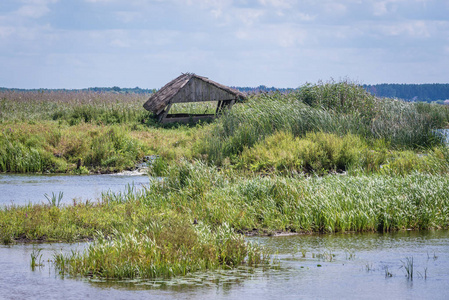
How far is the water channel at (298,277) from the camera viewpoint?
23.8 feet

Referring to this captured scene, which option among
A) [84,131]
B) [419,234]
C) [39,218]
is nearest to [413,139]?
[419,234]

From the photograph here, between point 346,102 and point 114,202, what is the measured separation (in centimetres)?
1536

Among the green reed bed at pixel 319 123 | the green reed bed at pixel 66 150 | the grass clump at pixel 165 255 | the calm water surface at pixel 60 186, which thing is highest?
the green reed bed at pixel 319 123

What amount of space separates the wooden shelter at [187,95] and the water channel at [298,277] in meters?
23.7

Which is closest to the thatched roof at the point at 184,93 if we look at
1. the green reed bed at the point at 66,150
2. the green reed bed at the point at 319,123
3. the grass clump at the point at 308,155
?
the green reed bed at the point at 66,150

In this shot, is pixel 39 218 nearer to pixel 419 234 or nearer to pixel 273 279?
pixel 273 279

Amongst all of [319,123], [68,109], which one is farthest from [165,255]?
[68,109]

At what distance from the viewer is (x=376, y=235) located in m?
11.5

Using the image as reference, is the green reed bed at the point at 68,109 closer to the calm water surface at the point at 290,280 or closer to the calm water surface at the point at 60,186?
the calm water surface at the point at 60,186

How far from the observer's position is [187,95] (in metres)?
35.3

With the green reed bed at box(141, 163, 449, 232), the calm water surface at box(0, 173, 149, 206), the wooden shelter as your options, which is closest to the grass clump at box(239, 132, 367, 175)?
the calm water surface at box(0, 173, 149, 206)

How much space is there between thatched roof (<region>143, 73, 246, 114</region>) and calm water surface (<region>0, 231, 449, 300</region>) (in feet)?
78.6

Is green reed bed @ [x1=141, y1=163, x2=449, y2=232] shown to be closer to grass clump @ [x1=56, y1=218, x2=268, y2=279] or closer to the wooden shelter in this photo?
grass clump @ [x1=56, y1=218, x2=268, y2=279]

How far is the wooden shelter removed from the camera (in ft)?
112
